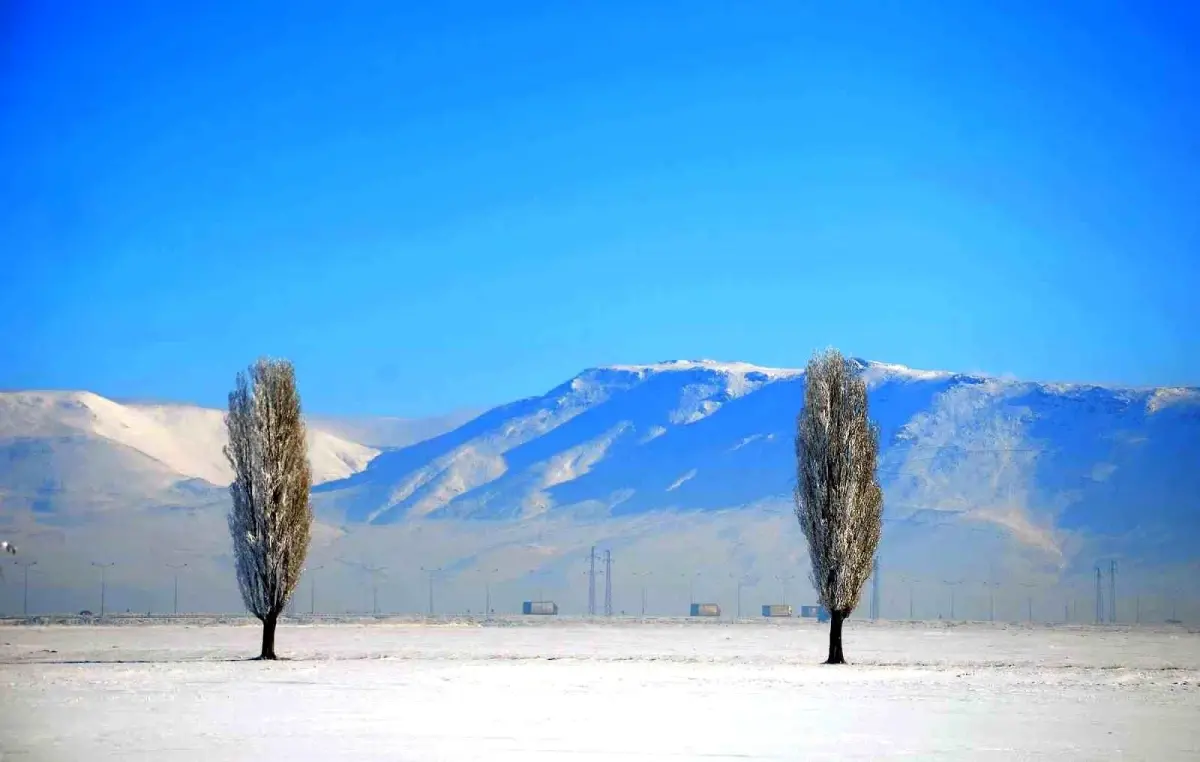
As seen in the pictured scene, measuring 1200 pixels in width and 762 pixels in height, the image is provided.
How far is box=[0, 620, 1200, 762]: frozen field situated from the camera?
95.8 feet

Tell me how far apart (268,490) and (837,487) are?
23.1 m

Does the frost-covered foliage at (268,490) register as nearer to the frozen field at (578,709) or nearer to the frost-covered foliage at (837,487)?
the frozen field at (578,709)

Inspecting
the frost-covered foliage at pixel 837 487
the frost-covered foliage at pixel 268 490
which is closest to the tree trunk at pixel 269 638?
the frost-covered foliage at pixel 268 490

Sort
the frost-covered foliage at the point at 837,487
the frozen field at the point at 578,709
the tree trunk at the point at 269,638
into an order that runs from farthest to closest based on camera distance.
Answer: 1. the frost-covered foliage at the point at 837,487
2. the tree trunk at the point at 269,638
3. the frozen field at the point at 578,709

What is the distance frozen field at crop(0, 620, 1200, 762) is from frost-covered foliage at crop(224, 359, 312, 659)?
329 centimetres

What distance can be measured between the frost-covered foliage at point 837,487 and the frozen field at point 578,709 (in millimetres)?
3884

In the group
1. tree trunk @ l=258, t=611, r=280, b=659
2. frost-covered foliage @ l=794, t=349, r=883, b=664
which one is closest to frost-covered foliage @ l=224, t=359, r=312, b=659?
tree trunk @ l=258, t=611, r=280, b=659

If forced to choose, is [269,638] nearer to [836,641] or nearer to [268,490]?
[268,490]

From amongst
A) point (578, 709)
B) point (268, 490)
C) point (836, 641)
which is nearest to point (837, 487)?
point (836, 641)

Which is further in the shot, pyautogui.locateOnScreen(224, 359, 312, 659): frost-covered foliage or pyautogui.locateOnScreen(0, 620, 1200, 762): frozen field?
pyautogui.locateOnScreen(224, 359, 312, 659): frost-covered foliage

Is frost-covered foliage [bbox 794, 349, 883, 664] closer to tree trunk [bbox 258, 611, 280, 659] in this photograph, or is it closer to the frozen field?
the frozen field

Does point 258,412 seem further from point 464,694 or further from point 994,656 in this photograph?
point 994,656

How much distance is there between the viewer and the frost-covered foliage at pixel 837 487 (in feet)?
199

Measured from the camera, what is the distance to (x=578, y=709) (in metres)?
37.0
